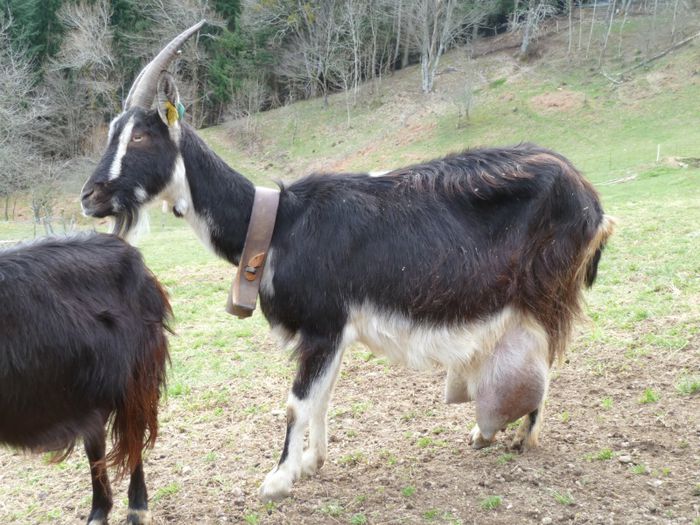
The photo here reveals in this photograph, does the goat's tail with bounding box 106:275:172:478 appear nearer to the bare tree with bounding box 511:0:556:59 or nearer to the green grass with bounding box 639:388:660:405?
the green grass with bounding box 639:388:660:405

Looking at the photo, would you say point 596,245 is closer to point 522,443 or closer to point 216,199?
point 522,443

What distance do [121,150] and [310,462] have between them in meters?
2.37

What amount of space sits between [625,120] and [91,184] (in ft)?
115

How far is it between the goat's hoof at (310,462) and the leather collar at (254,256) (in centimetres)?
108

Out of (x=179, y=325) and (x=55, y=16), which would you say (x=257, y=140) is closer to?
(x=55, y=16)

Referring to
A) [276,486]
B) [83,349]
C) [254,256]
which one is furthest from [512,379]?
[83,349]

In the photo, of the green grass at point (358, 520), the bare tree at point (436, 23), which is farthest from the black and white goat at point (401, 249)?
the bare tree at point (436, 23)

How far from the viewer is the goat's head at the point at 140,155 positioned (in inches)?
163

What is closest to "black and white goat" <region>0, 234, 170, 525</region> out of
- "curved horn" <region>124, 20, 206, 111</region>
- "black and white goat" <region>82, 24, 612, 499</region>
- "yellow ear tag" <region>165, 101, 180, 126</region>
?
"black and white goat" <region>82, 24, 612, 499</region>

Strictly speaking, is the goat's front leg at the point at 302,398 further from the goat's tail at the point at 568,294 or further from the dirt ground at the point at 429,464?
the goat's tail at the point at 568,294

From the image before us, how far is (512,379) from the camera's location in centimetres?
416

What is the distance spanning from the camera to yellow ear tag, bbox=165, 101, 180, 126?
4176mm

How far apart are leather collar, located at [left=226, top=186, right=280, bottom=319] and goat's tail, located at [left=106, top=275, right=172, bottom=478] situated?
49cm

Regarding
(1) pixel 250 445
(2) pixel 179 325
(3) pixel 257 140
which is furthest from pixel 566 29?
(1) pixel 250 445
